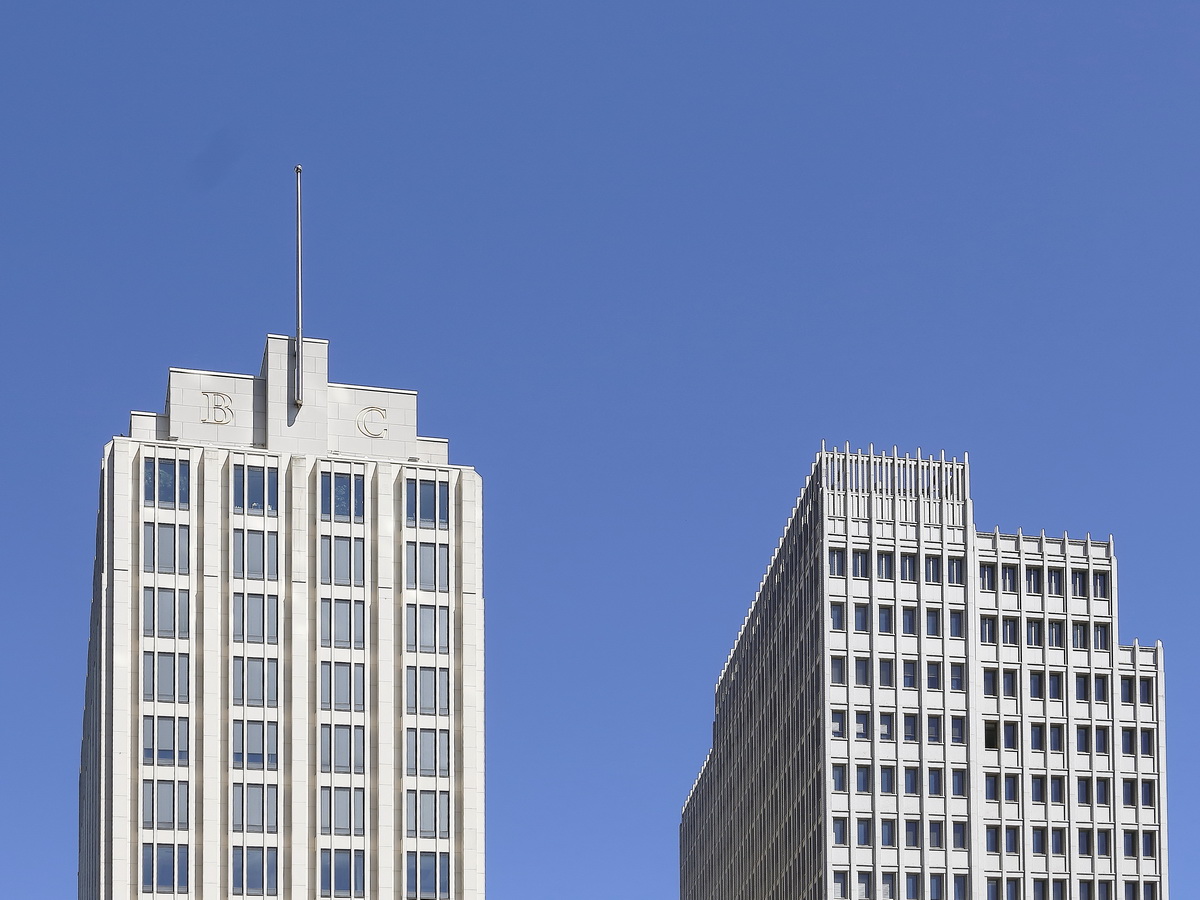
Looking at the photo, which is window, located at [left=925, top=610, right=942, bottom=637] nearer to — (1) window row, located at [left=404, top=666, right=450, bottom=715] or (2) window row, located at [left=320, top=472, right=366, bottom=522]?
(1) window row, located at [left=404, top=666, right=450, bottom=715]

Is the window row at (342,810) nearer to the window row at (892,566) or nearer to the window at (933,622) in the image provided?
the window row at (892,566)

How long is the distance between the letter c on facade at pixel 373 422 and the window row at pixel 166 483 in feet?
40.9

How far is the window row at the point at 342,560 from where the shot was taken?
149 metres

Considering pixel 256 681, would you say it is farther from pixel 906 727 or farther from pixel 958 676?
pixel 958 676

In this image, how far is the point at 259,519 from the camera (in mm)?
149375

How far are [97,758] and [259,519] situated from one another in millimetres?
17951

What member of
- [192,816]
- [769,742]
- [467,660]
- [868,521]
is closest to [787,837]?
[769,742]

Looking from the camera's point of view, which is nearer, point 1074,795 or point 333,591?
point 333,591

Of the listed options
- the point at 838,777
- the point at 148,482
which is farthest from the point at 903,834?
the point at 148,482

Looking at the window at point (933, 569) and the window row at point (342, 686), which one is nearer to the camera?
the window row at point (342, 686)

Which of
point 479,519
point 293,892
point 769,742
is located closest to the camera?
point 293,892

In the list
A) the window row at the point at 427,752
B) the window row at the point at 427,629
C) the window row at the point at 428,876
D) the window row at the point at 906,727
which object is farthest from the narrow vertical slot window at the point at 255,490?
the window row at the point at 906,727

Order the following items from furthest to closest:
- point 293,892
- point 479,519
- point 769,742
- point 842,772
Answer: point 769,742, point 842,772, point 479,519, point 293,892

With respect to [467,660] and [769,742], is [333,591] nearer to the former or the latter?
[467,660]
